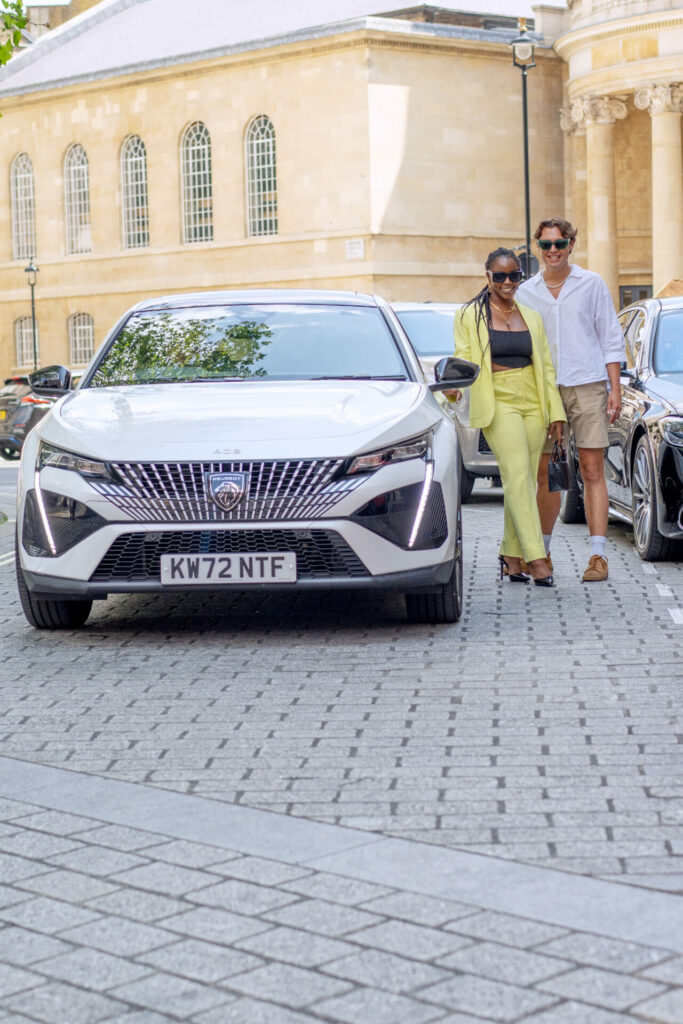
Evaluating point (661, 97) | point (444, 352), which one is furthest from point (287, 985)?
point (661, 97)

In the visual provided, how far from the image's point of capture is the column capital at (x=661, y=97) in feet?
169

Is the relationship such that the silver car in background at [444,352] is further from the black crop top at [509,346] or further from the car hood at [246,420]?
the car hood at [246,420]

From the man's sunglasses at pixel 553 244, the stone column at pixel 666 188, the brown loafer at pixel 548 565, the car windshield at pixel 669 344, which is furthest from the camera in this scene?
the stone column at pixel 666 188

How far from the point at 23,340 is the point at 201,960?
6659 cm

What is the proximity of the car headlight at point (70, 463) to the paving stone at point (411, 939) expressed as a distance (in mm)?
4394

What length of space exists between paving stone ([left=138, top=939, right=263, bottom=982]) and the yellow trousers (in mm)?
6093

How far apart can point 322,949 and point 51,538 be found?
462cm

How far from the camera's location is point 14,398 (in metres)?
36.2

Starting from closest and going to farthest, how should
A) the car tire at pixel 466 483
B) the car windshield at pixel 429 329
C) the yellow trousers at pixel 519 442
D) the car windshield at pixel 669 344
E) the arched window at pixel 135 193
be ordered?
the yellow trousers at pixel 519 442
the car windshield at pixel 669 344
the car tire at pixel 466 483
the car windshield at pixel 429 329
the arched window at pixel 135 193

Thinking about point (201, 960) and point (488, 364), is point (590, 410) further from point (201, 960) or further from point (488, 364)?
point (201, 960)

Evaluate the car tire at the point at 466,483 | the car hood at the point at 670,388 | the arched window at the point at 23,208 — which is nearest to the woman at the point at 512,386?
the car hood at the point at 670,388

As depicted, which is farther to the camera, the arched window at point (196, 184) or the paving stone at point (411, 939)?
the arched window at point (196, 184)

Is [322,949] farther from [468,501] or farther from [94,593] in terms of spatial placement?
[468,501]

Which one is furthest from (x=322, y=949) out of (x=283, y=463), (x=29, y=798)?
(x=283, y=463)
